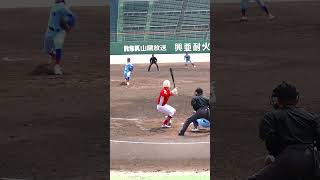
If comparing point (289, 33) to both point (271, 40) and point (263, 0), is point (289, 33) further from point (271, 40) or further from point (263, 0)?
point (263, 0)

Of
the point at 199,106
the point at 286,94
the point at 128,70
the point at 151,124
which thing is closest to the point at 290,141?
the point at 286,94

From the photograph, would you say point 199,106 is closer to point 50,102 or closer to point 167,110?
point 167,110

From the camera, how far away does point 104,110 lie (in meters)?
9.63

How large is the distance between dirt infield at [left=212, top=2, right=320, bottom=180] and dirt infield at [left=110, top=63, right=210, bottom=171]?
11.0ft

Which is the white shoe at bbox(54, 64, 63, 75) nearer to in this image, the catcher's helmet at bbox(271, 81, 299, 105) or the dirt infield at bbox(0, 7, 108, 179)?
the dirt infield at bbox(0, 7, 108, 179)

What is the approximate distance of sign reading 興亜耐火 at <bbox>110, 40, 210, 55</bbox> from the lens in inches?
214

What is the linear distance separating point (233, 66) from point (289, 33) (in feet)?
4.04

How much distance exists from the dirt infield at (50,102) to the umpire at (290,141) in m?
3.18

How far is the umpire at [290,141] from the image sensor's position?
11.6ft

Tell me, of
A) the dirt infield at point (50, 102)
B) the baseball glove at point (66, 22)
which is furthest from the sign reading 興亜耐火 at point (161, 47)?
the baseball glove at point (66, 22)

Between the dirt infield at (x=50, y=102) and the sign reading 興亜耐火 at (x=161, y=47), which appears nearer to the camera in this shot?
the sign reading 興亜耐火 at (x=161, y=47)

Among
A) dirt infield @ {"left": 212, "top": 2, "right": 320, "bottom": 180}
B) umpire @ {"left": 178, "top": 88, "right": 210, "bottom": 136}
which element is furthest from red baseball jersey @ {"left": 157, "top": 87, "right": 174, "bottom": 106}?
dirt infield @ {"left": 212, "top": 2, "right": 320, "bottom": 180}

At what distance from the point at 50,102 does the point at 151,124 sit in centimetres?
449

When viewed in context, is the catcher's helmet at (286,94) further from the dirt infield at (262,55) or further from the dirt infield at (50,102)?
the dirt infield at (262,55)
